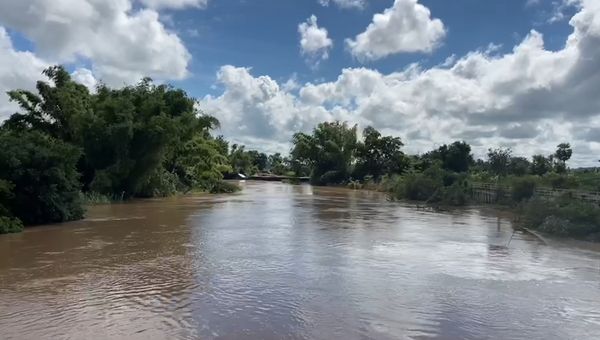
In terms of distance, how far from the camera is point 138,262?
11.7m

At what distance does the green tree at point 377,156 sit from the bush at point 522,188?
37511mm

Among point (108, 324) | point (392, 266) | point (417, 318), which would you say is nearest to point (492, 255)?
point (392, 266)

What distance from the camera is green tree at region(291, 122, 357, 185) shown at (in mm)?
73375

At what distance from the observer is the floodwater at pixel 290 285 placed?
7090 mm

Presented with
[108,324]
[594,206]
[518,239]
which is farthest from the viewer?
[594,206]

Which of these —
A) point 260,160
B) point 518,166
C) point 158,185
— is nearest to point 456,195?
point 518,166

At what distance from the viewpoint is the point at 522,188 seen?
28094 mm

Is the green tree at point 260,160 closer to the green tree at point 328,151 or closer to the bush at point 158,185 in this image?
the green tree at point 328,151

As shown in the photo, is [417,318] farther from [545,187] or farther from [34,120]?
[34,120]

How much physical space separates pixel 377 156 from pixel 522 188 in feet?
138

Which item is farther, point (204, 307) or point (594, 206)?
point (594, 206)

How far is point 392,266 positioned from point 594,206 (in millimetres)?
10874

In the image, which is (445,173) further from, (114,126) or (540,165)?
(114,126)

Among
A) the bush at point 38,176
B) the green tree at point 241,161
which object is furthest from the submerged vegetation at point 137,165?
the green tree at point 241,161
